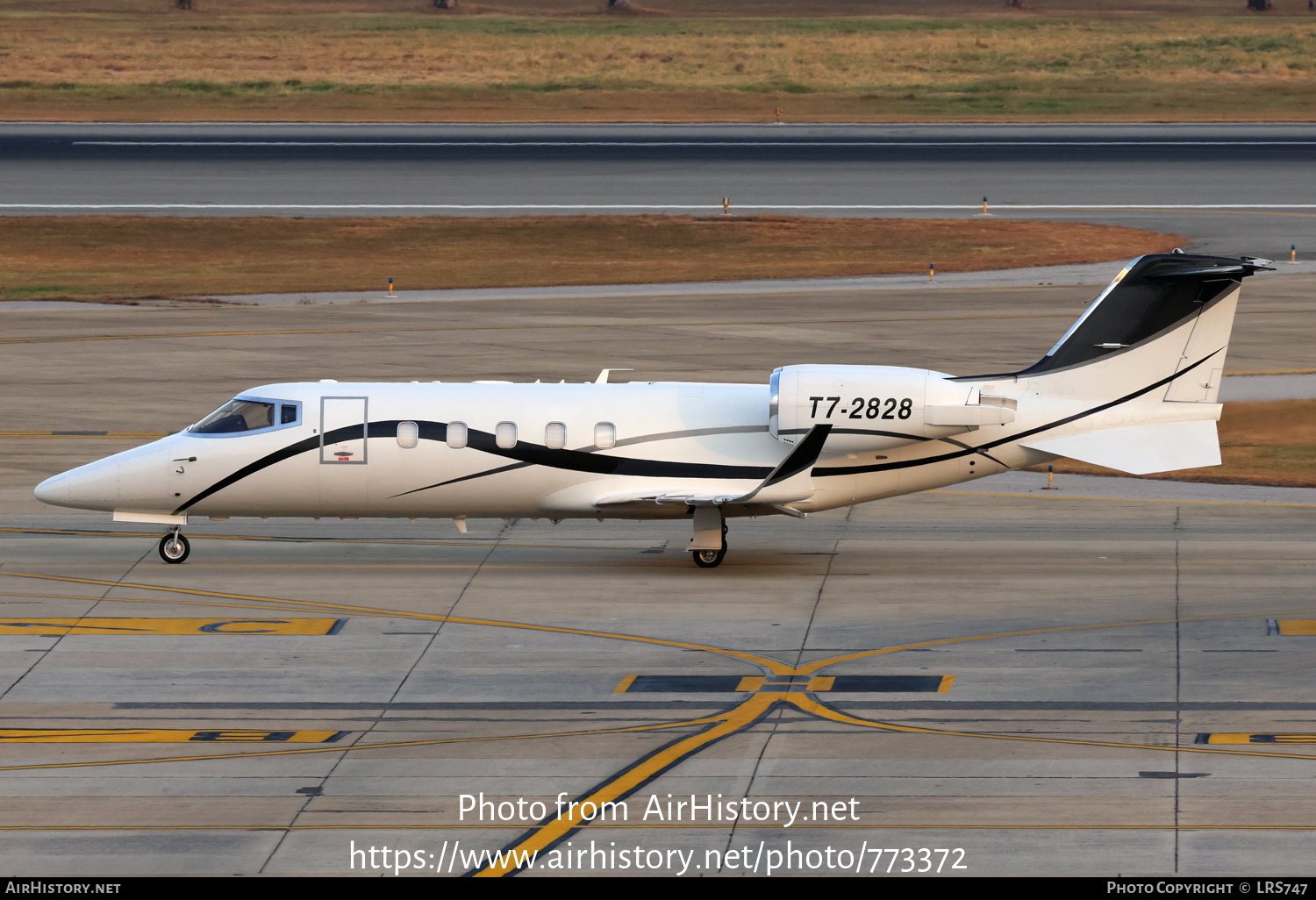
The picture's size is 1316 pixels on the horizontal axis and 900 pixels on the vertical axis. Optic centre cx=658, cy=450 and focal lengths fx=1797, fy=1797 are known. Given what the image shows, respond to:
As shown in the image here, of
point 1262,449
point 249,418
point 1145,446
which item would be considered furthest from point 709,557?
point 1262,449

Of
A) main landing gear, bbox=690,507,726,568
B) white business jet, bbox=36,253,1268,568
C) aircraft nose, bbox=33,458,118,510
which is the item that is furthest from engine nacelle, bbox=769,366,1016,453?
aircraft nose, bbox=33,458,118,510

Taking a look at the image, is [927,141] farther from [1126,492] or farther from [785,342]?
[1126,492]

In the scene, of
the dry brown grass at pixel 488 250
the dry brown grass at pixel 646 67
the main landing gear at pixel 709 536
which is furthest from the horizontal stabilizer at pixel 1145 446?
the dry brown grass at pixel 646 67

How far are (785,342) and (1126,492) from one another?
18955 millimetres

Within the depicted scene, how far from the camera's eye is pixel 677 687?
84.1 ft

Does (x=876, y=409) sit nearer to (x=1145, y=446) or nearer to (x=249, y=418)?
(x=1145, y=446)

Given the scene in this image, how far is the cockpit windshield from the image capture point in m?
32.4

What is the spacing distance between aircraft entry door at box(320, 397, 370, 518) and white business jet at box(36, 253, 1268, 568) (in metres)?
0.03

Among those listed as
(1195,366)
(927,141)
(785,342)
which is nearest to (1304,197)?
(927,141)

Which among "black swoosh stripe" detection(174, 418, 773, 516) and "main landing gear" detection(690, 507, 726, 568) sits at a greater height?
"black swoosh stripe" detection(174, 418, 773, 516)

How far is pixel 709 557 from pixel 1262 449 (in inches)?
687

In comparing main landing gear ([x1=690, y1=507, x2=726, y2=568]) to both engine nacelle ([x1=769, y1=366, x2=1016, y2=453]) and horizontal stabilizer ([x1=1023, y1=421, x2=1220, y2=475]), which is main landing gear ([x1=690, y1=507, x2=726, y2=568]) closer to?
engine nacelle ([x1=769, y1=366, x2=1016, y2=453])

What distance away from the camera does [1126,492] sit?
3888 centimetres

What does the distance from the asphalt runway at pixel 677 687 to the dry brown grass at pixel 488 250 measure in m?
27.1
